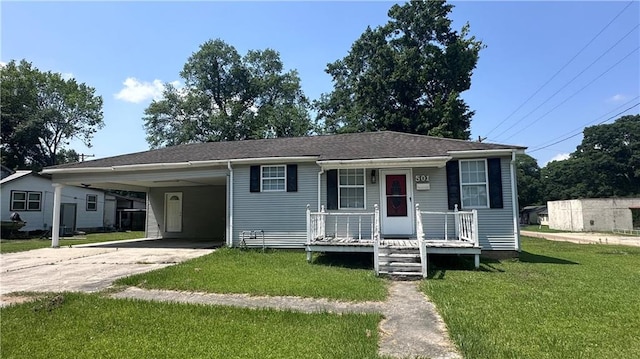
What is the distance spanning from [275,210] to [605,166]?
63.2 meters

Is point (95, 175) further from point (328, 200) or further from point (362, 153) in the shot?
point (362, 153)

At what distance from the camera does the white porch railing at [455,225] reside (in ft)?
28.7

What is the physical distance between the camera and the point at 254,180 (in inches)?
465

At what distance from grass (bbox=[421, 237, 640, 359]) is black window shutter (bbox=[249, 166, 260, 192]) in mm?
6010

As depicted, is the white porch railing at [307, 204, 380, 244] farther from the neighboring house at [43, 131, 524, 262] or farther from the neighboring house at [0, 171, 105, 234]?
the neighboring house at [0, 171, 105, 234]

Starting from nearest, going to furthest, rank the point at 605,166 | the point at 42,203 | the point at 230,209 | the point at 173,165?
the point at 230,209, the point at 173,165, the point at 42,203, the point at 605,166

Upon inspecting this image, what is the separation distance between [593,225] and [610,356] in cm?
3755

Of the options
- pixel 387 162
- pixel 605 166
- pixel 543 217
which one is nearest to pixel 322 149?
pixel 387 162

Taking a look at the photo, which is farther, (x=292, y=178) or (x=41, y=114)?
(x=41, y=114)

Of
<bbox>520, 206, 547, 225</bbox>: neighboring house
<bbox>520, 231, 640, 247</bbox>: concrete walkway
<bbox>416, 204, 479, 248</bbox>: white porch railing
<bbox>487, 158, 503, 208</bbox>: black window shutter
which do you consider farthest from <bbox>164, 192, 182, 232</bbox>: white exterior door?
<bbox>520, 206, 547, 225</bbox>: neighboring house

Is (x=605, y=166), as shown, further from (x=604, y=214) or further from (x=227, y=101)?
(x=227, y=101)

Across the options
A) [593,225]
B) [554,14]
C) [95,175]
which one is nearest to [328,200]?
[95,175]

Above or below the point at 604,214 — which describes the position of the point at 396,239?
below

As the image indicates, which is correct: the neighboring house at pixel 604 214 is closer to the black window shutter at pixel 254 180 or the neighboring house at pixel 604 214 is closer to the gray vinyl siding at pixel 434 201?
the gray vinyl siding at pixel 434 201
